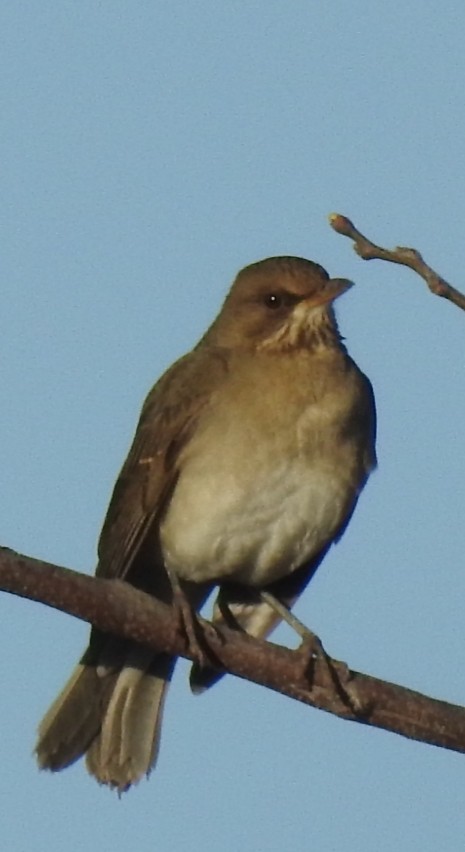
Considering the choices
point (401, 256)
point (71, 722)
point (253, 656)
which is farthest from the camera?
point (71, 722)

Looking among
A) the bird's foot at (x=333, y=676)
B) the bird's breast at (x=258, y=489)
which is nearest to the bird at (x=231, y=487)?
the bird's breast at (x=258, y=489)

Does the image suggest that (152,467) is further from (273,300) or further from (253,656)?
(253,656)

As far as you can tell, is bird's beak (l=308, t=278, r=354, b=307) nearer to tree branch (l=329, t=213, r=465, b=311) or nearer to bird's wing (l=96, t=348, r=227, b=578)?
bird's wing (l=96, t=348, r=227, b=578)

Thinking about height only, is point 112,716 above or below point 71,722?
above

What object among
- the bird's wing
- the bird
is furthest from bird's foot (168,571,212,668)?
the bird's wing

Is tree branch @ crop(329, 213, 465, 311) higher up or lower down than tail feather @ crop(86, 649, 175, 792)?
higher up

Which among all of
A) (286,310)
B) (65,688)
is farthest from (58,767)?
(286,310)

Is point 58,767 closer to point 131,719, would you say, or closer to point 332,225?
point 131,719

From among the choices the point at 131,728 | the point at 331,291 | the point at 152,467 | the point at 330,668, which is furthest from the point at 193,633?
the point at 331,291
